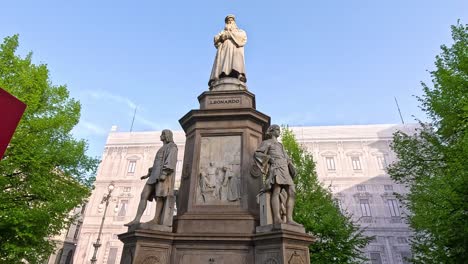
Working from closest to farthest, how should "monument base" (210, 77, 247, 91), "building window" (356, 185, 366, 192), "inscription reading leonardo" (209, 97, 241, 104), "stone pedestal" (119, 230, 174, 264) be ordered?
"stone pedestal" (119, 230, 174, 264) < "inscription reading leonardo" (209, 97, 241, 104) < "monument base" (210, 77, 247, 91) < "building window" (356, 185, 366, 192)

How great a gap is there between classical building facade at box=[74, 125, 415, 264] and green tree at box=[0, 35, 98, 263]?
17.9 meters

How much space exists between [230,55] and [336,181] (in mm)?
26592

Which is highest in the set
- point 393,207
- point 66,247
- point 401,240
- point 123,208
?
point 123,208

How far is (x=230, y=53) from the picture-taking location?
32.8 ft

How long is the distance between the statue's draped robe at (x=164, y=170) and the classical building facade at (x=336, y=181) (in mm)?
24538

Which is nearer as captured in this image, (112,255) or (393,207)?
(393,207)

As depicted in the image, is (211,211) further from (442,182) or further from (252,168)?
(442,182)

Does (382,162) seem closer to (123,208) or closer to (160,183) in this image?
(123,208)

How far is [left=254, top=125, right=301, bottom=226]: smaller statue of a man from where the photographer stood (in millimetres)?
6357

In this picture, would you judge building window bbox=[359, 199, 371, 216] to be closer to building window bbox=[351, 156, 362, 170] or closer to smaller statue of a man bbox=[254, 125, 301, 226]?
building window bbox=[351, 156, 362, 170]

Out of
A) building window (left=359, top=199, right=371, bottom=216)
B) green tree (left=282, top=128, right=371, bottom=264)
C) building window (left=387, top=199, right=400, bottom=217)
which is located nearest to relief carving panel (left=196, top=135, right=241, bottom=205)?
green tree (left=282, top=128, right=371, bottom=264)

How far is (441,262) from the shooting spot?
12.3m

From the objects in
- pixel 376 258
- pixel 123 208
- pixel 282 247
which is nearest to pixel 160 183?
pixel 282 247

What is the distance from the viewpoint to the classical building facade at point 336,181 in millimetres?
29511
